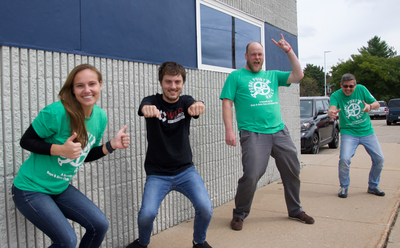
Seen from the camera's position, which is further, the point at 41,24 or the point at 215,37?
the point at 215,37

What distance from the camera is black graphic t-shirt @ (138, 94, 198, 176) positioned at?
2832 millimetres

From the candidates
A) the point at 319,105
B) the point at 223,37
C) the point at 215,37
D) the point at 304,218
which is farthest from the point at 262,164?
the point at 319,105

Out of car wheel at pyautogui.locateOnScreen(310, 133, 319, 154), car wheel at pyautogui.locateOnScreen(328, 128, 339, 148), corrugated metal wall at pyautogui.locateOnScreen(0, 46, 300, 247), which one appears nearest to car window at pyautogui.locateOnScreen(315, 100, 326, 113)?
car wheel at pyautogui.locateOnScreen(310, 133, 319, 154)

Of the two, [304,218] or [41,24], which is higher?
[41,24]

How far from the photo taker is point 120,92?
3248 mm

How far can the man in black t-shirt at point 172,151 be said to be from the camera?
2.78 meters

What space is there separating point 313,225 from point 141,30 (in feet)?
9.45

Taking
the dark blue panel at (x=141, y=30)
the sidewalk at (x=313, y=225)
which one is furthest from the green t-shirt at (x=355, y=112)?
the dark blue panel at (x=141, y=30)

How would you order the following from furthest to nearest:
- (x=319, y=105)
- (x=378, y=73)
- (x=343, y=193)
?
(x=378, y=73) → (x=319, y=105) → (x=343, y=193)

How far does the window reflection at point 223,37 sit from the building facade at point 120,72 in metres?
0.01

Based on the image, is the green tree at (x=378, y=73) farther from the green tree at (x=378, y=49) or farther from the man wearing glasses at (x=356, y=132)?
the man wearing glasses at (x=356, y=132)

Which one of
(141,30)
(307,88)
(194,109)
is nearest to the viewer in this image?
(194,109)

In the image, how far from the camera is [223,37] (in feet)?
16.4

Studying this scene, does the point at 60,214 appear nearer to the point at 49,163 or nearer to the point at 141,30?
the point at 49,163
